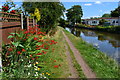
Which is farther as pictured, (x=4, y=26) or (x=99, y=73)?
(x=99, y=73)

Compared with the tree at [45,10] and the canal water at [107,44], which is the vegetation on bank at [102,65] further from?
the tree at [45,10]

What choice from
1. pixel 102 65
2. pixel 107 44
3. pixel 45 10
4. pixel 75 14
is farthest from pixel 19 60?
pixel 75 14

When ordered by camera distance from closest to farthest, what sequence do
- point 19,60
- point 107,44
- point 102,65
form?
point 19,60 < point 102,65 < point 107,44

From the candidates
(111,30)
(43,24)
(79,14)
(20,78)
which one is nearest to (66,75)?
(20,78)

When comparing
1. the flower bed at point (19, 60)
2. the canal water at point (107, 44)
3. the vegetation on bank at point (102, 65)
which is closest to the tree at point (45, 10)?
the canal water at point (107, 44)

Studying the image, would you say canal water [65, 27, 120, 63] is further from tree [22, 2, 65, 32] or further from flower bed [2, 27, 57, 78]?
flower bed [2, 27, 57, 78]

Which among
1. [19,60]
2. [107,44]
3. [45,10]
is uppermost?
[45,10]

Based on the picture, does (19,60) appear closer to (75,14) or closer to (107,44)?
(107,44)

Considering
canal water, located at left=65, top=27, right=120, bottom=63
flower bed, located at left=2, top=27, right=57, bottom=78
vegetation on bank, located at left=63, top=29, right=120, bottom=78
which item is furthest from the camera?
canal water, located at left=65, top=27, right=120, bottom=63

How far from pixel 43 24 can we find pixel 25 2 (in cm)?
259

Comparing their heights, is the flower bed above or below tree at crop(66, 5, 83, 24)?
below

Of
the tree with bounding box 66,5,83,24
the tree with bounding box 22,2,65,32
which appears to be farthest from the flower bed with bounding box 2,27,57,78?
the tree with bounding box 66,5,83,24

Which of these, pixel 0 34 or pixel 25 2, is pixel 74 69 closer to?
pixel 0 34

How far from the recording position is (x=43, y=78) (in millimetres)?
3338
